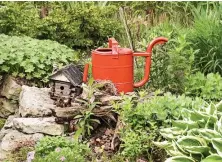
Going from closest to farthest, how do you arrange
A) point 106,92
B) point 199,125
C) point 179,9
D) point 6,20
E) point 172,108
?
point 199,125 < point 172,108 < point 106,92 < point 6,20 < point 179,9

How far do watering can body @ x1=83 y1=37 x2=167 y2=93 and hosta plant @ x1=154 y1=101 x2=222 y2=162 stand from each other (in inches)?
47.9

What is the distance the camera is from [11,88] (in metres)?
6.50

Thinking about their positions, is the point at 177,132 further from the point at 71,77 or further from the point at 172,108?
the point at 71,77

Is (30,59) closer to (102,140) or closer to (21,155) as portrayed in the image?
Answer: (21,155)

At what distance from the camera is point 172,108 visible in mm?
4371

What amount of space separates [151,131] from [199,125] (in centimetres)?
59

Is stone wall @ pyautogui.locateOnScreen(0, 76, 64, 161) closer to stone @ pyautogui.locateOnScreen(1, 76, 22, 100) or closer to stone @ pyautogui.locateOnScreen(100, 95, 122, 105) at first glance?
stone @ pyautogui.locateOnScreen(100, 95, 122, 105)

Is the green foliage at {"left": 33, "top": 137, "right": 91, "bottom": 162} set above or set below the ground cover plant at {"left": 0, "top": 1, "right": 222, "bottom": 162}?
below

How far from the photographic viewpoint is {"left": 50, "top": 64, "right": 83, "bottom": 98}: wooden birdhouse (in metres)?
5.23

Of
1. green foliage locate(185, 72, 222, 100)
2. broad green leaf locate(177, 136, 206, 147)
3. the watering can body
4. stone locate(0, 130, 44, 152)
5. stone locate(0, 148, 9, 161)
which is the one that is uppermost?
the watering can body

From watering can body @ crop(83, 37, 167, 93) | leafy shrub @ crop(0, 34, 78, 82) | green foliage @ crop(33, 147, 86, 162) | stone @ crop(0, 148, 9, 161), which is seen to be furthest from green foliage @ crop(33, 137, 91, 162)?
leafy shrub @ crop(0, 34, 78, 82)

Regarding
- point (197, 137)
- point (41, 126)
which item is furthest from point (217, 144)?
point (41, 126)

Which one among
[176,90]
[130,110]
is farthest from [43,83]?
[130,110]

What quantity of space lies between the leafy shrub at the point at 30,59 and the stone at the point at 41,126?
1.47 meters
